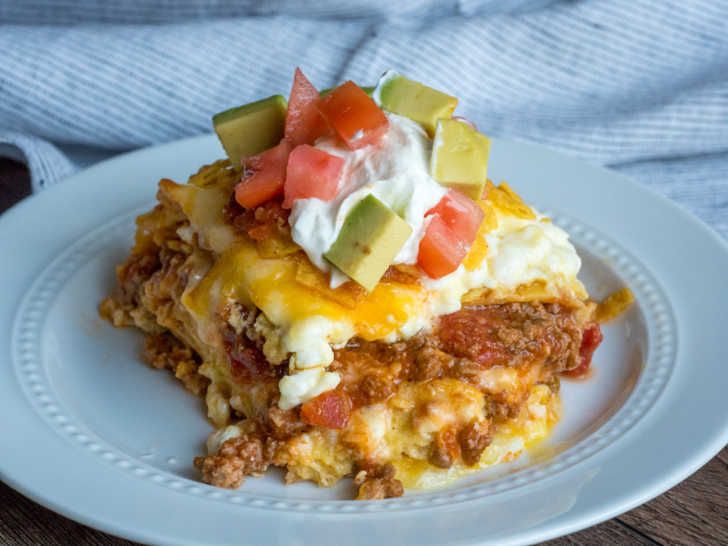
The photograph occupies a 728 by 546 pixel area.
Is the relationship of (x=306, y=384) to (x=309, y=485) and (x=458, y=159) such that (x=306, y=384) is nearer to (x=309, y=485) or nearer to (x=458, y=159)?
(x=309, y=485)

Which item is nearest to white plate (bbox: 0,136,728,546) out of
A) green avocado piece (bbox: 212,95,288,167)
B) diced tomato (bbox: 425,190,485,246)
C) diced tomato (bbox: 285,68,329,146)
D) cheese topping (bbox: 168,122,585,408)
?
cheese topping (bbox: 168,122,585,408)

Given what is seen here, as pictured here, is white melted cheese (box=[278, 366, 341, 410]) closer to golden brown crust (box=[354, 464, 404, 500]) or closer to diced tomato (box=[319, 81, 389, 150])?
golden brown crust (box=[354, 464, 404, 500])

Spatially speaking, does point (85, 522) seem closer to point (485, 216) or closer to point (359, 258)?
point (359, 258)

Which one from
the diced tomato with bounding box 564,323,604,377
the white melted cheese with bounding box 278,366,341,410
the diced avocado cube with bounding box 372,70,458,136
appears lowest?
the diced tomato with bounding box 564,323,604,377

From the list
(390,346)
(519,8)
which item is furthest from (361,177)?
(519,8)

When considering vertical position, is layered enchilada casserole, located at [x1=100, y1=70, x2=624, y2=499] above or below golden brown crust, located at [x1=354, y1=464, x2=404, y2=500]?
above
